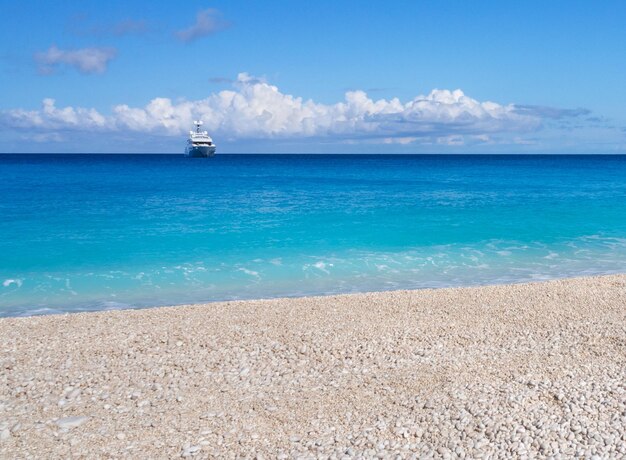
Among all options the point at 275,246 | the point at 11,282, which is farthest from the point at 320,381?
the point at 275,246

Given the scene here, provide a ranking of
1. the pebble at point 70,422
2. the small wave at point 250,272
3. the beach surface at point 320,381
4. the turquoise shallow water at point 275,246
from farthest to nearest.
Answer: the small wave at point 250,272, the turquoise shallow water at point 275,246, the pebble at point 70,422, the beach surface at point 320,381

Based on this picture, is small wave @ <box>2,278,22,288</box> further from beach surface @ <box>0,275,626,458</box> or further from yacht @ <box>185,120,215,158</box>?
yacht @ <box>185,120,215,158</box>

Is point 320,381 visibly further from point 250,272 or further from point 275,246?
point 275,246

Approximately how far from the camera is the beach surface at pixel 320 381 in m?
5.84

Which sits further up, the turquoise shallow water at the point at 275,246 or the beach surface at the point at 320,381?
the beach surface at the point at 320,381

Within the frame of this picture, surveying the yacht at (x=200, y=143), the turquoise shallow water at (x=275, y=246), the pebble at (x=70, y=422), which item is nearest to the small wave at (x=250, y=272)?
the turquoise shallow water at (x=275, y=246)

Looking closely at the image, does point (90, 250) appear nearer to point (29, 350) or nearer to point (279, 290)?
point (279, 290)

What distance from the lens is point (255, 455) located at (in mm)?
5668

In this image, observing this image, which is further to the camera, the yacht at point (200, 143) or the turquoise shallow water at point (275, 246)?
the yacht at point (200, 143)

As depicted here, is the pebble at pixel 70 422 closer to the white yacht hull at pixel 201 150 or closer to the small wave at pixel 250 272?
the small wave at pixel 250 272

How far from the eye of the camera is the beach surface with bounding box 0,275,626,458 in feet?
19.1

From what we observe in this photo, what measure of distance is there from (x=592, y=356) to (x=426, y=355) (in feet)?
7.51

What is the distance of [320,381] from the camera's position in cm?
727

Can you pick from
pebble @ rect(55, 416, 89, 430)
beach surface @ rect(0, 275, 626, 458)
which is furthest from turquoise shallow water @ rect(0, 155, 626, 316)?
pebble @ rect(55, 416, 89, 430)
